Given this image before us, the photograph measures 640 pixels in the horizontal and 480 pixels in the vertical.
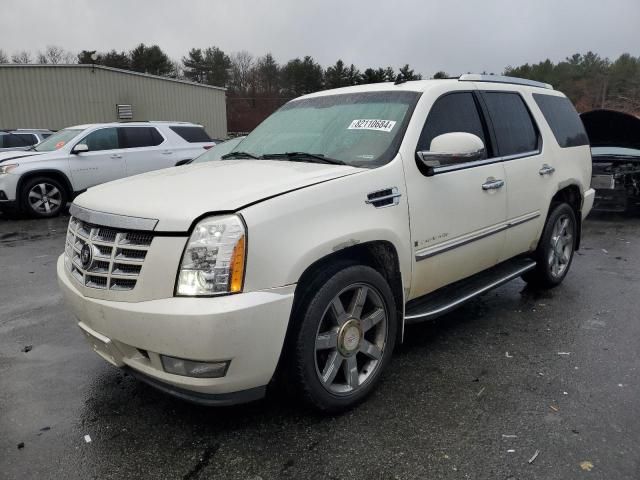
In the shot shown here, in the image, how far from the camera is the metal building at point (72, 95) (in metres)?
22.6

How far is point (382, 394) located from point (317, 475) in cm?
81

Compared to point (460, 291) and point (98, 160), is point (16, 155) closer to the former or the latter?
point (98, 160)

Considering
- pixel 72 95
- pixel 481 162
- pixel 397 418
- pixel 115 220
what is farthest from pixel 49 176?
pixel 72 95

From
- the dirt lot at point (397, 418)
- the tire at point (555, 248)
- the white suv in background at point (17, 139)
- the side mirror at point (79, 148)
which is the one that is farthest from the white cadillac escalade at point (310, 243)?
the white suv in background at point (17, 139)

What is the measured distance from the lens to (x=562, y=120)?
4863 millimetres

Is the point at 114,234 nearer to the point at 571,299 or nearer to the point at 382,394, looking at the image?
the point at 382,394

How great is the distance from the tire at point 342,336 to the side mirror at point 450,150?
81 centimetres

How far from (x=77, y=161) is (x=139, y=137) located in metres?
1.45

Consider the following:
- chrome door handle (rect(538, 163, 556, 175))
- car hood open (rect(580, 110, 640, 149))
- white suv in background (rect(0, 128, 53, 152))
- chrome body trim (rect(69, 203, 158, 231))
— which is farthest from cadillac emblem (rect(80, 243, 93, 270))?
white suv in background (rect(0, 128, 53, 152))

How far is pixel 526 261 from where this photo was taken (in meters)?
4.41

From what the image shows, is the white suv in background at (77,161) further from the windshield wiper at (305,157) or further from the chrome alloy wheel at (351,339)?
the chrome alloy wheel at (351,339)

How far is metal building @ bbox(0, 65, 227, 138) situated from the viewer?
891 inches

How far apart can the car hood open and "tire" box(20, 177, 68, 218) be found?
31.9ft

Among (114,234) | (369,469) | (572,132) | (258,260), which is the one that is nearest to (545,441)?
(369,469)
